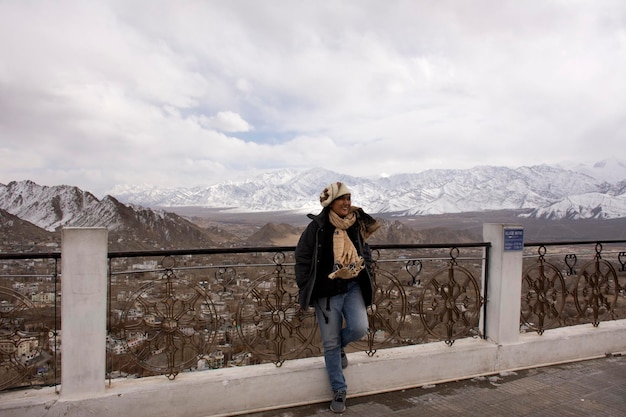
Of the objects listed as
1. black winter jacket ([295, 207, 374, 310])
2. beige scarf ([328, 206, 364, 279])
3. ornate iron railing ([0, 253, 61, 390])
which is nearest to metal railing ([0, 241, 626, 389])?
ornate iron railing ([0, 253, 61, 390])

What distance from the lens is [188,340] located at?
3744 mm

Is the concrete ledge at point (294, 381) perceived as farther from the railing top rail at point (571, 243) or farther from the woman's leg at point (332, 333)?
the railing top rail at point (571, 243)

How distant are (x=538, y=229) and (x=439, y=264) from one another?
4819 centimetres

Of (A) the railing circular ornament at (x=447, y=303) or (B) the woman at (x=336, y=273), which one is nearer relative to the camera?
(B) the woman at (x=336, y=273)

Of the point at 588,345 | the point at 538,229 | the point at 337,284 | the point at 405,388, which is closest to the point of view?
the point at 337,284

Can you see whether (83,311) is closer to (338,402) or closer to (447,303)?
(338,402)

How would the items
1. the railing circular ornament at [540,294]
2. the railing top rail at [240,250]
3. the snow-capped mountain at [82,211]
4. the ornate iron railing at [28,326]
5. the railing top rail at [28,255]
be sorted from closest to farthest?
1. the railing top rail at [28,255]
2. the ornate iron railing at [28,326]
3. the railing top rail at [240,250]
4. the railing circular ornament at [540,294]
5. the snow-capped mountain at [82,211]

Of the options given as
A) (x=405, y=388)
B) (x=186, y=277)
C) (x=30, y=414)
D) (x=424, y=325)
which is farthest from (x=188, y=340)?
(x=424, y=325)

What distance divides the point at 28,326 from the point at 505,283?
455 cm

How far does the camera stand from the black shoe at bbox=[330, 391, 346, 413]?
145 inches

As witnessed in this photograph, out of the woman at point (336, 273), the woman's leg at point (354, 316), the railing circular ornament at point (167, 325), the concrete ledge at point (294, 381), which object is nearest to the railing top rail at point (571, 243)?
the concrete ledge at point (294, 381)

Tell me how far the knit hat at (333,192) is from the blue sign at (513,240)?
218 centimetres

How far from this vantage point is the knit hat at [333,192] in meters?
3.54

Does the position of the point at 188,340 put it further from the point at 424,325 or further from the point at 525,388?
the point at 525,388
